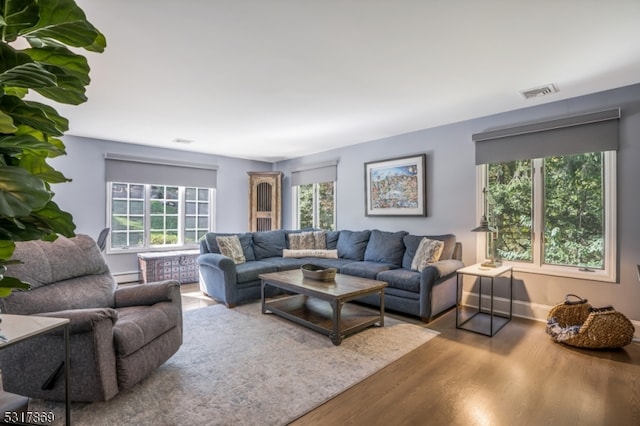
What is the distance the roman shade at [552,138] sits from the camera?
3.01 metres

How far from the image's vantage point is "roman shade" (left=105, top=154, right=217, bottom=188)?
16.2ft

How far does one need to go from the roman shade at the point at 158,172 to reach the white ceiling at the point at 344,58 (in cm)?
103

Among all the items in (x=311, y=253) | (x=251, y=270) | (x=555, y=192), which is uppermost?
(x=555, y=192)

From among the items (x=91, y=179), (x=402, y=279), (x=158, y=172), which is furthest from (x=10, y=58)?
(x=158, y=172)

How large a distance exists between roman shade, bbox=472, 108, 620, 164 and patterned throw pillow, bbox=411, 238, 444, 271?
45.6 inches

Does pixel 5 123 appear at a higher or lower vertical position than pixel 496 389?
higher

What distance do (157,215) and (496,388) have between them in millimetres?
5420

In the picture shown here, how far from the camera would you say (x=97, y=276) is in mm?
2500

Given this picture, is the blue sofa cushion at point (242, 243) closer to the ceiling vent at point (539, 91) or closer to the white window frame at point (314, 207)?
the white window frame at point (314, 207)

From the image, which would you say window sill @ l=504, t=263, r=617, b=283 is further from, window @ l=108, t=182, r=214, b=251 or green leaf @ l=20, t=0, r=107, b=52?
window @ l=108, t=182, r=214, b=251

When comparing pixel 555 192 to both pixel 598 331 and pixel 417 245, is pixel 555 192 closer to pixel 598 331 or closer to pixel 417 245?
pixel 598 331

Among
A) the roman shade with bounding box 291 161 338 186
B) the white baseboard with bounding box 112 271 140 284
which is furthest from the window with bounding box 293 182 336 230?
the white baseboard with bounding box 112 271 140 284

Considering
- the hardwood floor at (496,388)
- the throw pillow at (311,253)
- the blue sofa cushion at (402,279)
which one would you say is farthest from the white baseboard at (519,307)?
the throw pillow at (311,253)

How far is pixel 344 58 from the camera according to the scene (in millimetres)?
2393
